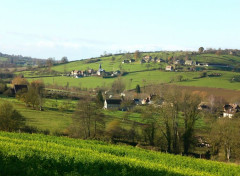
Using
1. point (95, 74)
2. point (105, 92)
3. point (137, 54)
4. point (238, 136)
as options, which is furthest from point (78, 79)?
point (238, 136)

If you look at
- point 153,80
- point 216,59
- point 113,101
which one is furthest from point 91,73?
point 216,59

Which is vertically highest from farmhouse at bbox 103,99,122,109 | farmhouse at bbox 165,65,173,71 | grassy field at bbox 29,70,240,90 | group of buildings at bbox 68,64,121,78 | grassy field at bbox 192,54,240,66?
grassy field at bbox 192,54,240,66

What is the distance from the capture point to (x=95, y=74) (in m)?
130

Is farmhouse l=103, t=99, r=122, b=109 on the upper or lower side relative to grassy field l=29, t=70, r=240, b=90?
lower

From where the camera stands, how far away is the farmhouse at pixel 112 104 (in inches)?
3227

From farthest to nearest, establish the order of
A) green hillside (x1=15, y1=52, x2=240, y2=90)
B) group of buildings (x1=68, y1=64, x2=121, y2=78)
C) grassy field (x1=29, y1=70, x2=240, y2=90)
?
group of buildings (x1=68, y1=64, x2=121, y2=78)
green hillside (x1=15, y1=52, x2=240, y2=90)
grassy field (x1=29, y1=70, x2=240, y2=90)

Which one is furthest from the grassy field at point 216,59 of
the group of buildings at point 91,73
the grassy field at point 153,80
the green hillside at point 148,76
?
the group of buildings at point 91,73

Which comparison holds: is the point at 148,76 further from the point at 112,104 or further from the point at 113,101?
the point at 112,104

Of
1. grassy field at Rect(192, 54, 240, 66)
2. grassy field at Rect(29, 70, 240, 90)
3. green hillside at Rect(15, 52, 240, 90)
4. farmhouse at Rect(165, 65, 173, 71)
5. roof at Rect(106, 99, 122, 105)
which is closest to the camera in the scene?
roof at Rect(106, 99, 122, 105)

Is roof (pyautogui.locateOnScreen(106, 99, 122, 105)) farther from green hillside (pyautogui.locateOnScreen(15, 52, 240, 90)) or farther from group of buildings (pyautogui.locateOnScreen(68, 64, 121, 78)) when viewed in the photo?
group of buildings (pyautogui.locateOnScreen(68, 64, 121, 78))

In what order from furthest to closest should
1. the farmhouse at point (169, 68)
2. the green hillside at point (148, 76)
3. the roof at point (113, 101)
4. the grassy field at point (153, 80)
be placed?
the farmhouse at point (169, 68) < the green hillside at point (148, 76) < the grassy field at point (153, 80) < the roof at point (113, 101)

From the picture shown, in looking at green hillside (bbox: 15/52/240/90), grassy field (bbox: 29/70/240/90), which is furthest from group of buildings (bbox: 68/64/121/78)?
grassy field (bbox: 29/70/240/90)

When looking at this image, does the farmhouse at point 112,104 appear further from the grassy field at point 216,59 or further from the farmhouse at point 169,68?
the grassy field at point 216,59

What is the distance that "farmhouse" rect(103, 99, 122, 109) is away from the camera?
269ft
